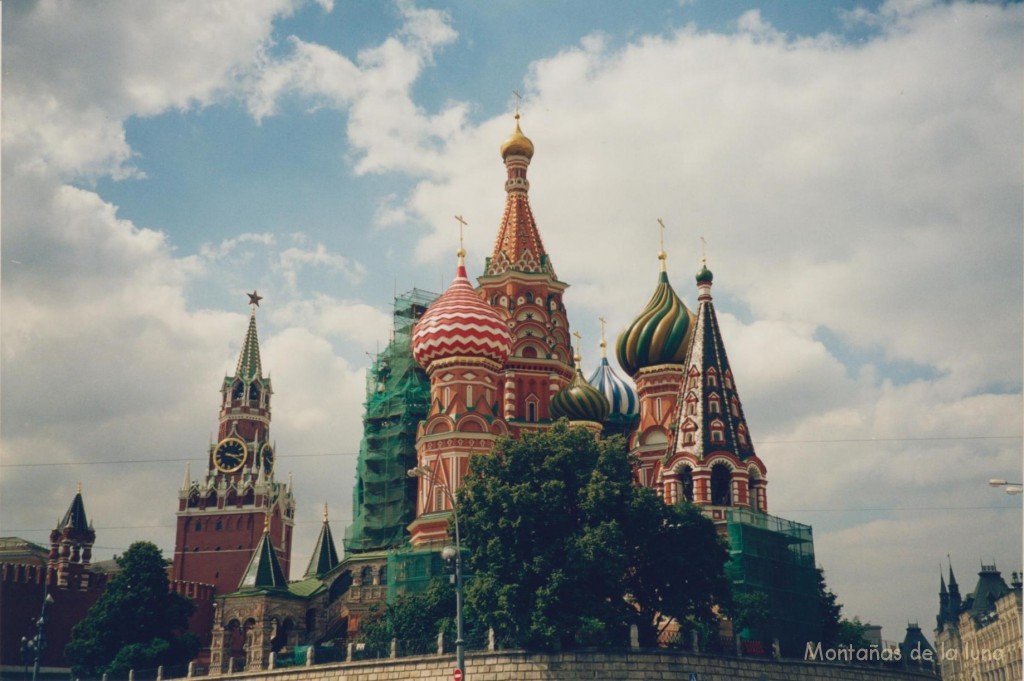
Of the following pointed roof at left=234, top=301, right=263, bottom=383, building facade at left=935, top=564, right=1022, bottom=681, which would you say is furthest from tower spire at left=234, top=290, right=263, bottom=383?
building facade at left=935, top=564, right=1022, bottom=681

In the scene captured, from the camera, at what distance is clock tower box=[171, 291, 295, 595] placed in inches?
3418

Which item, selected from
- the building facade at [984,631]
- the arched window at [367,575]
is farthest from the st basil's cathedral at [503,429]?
the building facade at [984,631]

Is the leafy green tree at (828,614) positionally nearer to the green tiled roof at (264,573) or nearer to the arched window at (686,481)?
the arched window at (686,481)

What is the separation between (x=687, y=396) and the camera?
5328 centimetres

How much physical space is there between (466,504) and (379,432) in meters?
27.4

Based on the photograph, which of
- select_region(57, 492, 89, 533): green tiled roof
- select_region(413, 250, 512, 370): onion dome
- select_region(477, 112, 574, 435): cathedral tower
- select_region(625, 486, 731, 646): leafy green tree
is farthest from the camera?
select_region(57, 492, 89, 533): green tiled roof

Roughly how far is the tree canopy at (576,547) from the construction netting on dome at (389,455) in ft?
71.2

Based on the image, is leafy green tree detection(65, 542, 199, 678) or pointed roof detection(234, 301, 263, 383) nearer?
leafy green tree detection(65, 542, 199, 678)

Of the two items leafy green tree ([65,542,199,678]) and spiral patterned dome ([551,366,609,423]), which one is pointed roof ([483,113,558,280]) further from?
leafy green tree ([65,542,199,678])

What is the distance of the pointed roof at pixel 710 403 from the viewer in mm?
51875

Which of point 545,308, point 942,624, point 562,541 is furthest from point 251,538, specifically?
point 942,624

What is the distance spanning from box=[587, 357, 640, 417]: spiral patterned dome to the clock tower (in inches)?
1125

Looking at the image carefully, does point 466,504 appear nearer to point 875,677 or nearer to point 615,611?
point 615,611

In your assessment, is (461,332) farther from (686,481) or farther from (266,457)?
(266,457)
